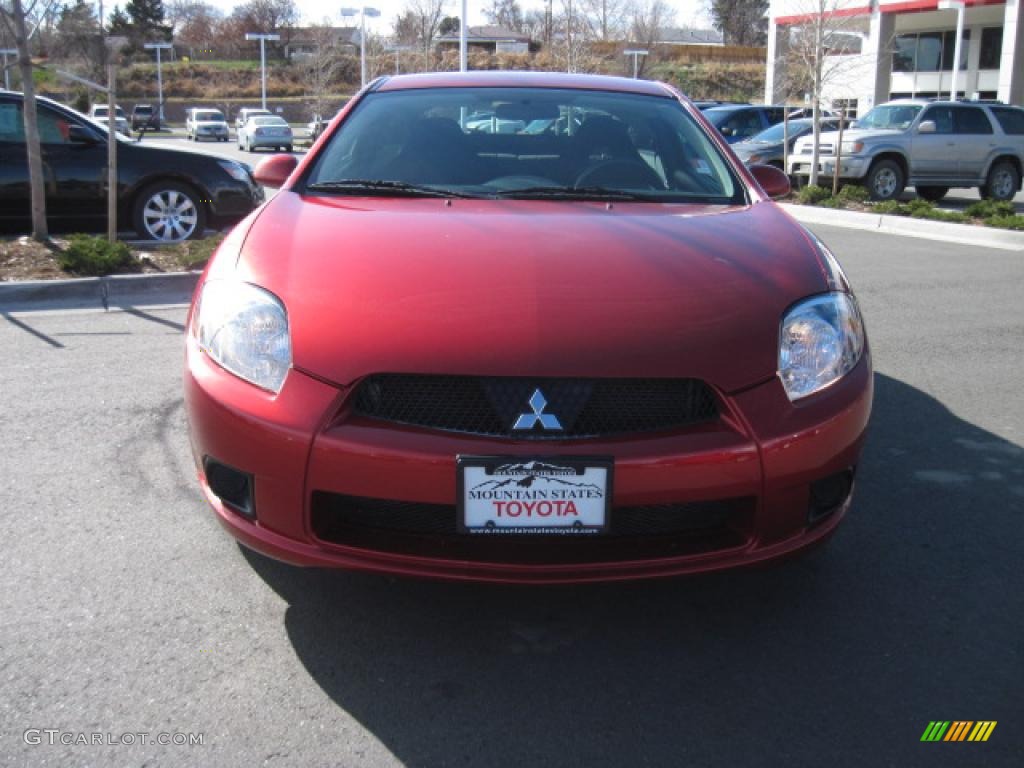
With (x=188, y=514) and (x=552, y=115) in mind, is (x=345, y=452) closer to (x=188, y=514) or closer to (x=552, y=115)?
(x=188, y=514)

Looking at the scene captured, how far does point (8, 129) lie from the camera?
8953mm

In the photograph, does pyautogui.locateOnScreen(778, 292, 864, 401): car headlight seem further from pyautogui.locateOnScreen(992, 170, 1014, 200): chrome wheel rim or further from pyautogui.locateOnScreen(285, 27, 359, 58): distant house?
pyautogui.locateOnScreen(285, 27, 359, 58): distant house

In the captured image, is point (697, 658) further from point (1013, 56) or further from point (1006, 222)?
point (1013, 56)

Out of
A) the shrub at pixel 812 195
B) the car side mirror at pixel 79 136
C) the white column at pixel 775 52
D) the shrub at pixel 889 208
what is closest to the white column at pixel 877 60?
the white column at pixel 775 52

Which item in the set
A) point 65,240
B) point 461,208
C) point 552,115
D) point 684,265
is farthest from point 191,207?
point 684,265

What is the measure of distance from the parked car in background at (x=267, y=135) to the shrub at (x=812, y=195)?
26.6 metres

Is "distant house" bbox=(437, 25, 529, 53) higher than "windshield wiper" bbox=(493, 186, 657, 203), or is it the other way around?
"distant house" bbox=(437, 25, 529, 53)

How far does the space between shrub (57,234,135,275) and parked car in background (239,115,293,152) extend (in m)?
31.6

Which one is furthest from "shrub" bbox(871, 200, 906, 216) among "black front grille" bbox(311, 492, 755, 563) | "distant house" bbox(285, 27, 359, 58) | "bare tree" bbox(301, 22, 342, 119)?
"distant house" bbox(285, 27, 359, 58)

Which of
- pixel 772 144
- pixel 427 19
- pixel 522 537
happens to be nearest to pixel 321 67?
pixel 427 19

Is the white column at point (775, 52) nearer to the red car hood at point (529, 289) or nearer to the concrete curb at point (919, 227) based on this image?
the concrete curb at point (919, 227)

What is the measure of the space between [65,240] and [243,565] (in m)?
6.55

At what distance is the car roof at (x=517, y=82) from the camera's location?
422 centimetres

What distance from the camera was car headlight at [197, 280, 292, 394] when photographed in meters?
2.51
